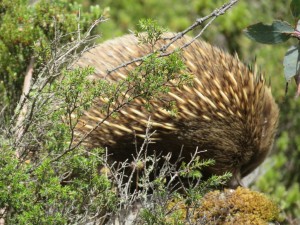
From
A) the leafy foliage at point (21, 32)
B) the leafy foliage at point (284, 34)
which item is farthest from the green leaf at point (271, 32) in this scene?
the leafy foliage at point (21, 32)

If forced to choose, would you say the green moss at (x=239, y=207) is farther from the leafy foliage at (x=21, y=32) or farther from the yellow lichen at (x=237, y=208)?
the leafy foliage at (x=21, y=32)

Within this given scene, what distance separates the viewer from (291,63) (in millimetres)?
3885

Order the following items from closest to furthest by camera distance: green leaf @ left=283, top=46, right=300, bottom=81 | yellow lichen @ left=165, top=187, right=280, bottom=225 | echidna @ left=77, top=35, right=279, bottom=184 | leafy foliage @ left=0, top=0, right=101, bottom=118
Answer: green leaf @ left=283, top=46, right=300, bottom=81 < yellow lichen @ left=165, top=187, right=280, bottom=225 < echidna @ left=77, top=35, right=279, bottom=184 < leafy foliage @ left=0, top=0, right=101, bottom=118

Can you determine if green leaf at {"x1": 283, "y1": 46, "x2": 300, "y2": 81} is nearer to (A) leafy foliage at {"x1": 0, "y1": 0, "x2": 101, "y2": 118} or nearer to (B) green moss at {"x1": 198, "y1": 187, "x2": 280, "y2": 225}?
(B) green moss at {"x1": 198, "y1": 187, "x2": 280, "y2": 225}

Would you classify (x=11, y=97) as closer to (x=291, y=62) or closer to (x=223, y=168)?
(x=223, y=168)

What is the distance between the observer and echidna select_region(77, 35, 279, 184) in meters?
6.02

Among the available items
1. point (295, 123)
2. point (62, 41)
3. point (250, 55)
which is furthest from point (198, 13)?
point (62, 41)

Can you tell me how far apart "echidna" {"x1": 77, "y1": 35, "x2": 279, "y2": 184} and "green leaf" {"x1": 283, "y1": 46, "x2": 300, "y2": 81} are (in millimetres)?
2065

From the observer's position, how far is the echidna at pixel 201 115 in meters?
6.02

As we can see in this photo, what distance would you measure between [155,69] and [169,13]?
300 inches

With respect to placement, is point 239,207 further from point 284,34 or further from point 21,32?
point 21,32

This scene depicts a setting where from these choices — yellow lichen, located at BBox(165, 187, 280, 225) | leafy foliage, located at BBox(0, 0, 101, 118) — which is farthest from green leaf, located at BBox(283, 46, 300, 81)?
leafy foliage, located at BBox(0, 0, 101, 118)

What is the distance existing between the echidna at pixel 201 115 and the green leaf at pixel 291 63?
2065mm

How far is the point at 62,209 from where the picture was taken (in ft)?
15.1
